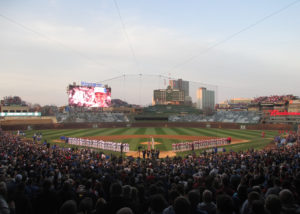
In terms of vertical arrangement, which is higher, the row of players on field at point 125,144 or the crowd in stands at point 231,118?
the crowd in stands at point 231,118

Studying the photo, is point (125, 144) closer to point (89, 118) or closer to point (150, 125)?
point (150, 125)

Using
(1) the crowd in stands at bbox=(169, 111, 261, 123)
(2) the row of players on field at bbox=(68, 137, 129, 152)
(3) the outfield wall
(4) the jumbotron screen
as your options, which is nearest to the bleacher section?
(3) the outfield wall

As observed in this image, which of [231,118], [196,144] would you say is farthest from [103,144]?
[231,118]

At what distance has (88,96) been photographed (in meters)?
59.4

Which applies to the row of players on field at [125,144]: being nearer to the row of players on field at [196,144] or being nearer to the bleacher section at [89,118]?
the row of players on field at [196,144]

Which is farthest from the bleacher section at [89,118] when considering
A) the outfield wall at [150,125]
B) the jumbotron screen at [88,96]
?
the jumbotron screen at [88,96]

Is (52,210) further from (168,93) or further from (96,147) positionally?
(168,93)

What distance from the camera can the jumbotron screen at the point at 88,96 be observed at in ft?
190

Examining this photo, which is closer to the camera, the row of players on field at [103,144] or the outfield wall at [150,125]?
the row of players on field at [103,144]

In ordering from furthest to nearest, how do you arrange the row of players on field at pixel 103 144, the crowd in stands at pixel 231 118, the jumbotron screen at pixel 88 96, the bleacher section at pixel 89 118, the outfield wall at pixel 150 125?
the bleacher section at pixel 89 118 < the crowd in stands at pixel 231 118 < the jumbotron screen at pixel 88 96 < the outfield wall at pixel 150 125 < the row of players on field at pixel 103 144

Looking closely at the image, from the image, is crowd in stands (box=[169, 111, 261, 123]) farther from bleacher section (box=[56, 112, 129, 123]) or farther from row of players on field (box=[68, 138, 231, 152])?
row of players on field (box=[68, 138, 231, 152])

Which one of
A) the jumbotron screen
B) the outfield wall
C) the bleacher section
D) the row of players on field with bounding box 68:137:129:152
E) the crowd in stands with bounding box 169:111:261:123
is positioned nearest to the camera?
the row of players on field with bounding box 68:137:129:152

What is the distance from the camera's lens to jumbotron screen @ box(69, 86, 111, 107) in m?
57.8

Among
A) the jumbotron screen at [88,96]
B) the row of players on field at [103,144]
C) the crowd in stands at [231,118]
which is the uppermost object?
the jumbotron screen at [88,96]
